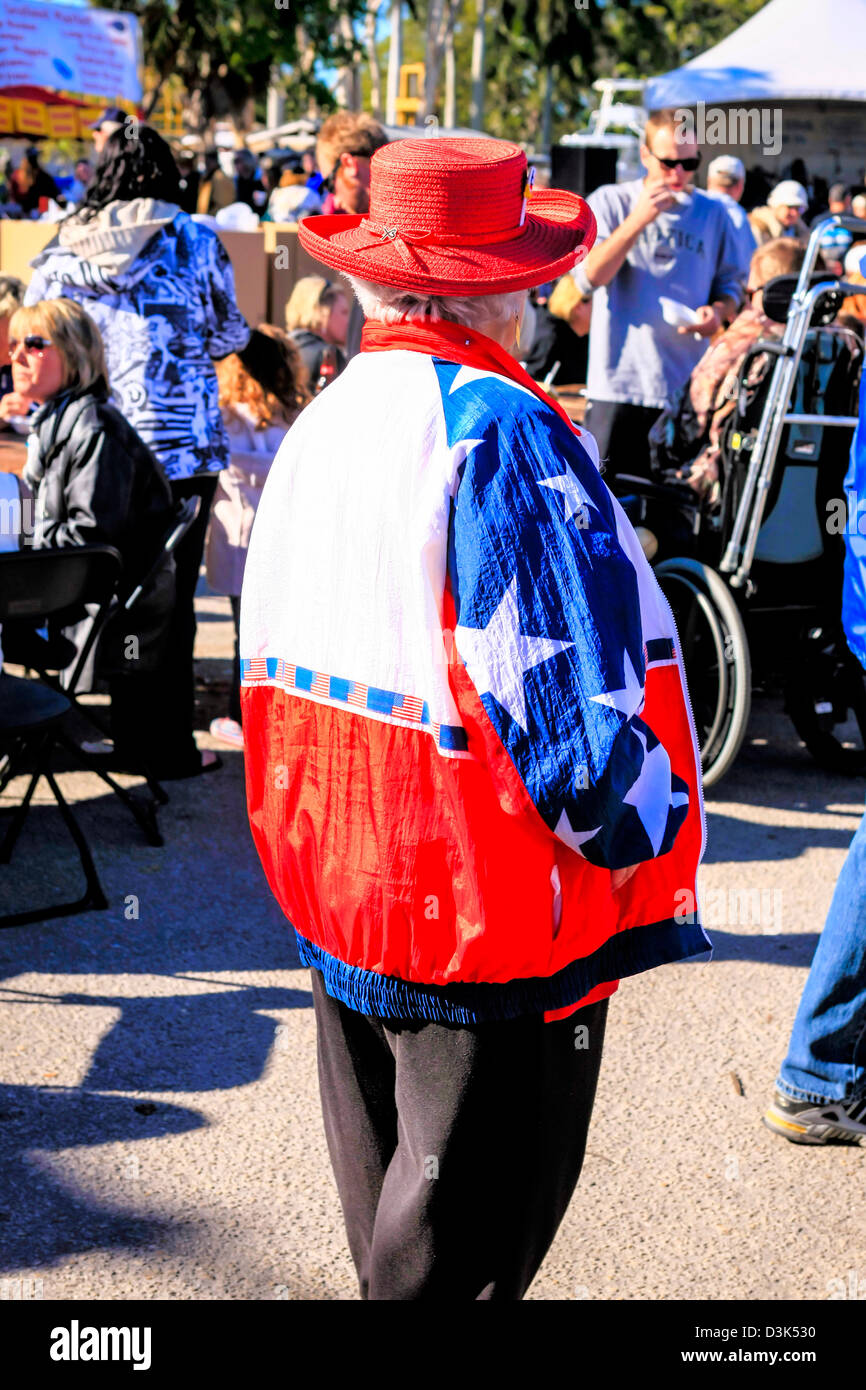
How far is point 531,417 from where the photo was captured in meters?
1.75

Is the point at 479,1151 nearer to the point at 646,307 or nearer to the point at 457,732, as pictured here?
the point at 457,732

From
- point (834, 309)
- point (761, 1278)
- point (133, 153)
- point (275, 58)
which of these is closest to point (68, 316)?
point (133, 153)

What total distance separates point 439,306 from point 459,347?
60 mm

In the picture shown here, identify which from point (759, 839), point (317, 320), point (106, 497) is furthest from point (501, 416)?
point (317, 320)

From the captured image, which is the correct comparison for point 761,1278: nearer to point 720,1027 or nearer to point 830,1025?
point 830,1025

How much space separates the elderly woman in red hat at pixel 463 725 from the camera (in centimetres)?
173

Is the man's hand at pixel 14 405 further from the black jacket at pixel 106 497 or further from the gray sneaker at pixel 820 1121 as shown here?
the gray sneaker at pixel 820 1121

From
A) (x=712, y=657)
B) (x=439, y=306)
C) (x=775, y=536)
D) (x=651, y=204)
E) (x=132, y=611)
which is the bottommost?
(x=712, y=657)

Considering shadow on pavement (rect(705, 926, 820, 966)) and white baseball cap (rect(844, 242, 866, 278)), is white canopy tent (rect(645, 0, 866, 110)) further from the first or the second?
shadow on pavement (rect(705, 926, 820, 966))

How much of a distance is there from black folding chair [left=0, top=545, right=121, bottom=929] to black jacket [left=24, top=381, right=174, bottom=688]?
355 mm

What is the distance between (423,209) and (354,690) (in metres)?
0.61

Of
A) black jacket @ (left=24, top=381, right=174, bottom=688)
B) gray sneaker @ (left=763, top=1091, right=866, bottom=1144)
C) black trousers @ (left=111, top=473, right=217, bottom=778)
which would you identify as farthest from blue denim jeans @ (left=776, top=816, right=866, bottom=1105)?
black trousers @ (left=111, top=473, right=217, bottom=778)

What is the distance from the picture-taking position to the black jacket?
4805 millimetres

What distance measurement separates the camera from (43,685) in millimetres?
4535
